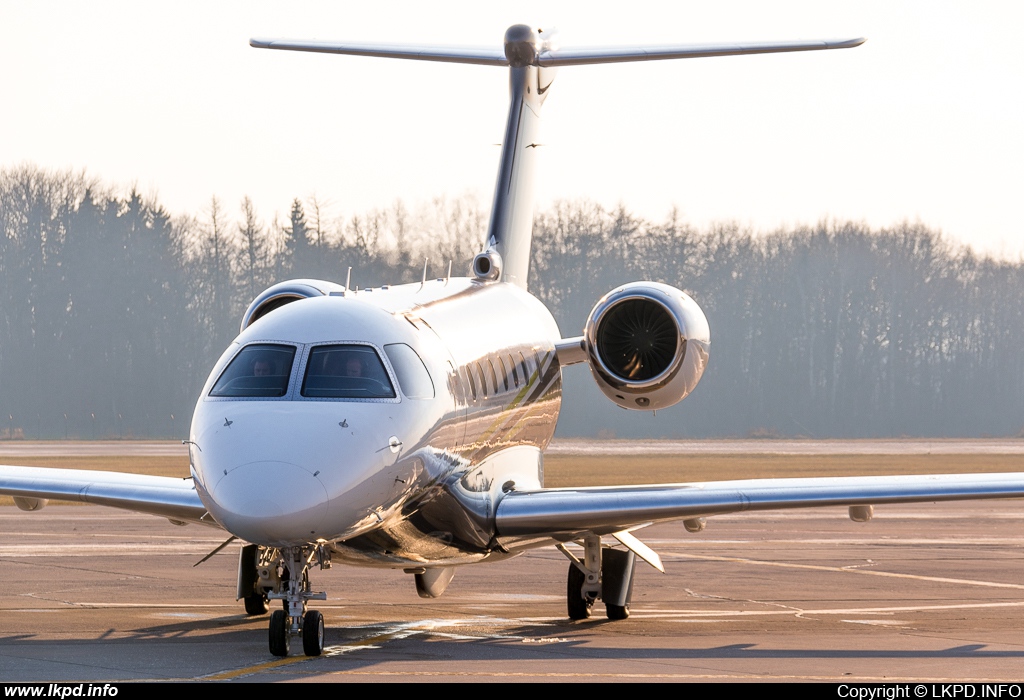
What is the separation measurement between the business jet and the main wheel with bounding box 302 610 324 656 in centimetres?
1

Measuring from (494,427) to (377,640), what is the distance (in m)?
2.54

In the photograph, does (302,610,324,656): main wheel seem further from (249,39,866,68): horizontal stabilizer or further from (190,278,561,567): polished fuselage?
Result: (249,39,866,68): horizontal stabilizer

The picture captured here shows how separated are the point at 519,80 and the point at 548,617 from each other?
7.86 metres

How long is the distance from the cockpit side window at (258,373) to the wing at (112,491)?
6.49ft

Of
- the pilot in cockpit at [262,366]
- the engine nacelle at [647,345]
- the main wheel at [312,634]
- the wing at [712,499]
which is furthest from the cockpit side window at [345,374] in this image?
the engine nacelle at [647,345]

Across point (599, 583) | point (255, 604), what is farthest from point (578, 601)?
point (255, 604)

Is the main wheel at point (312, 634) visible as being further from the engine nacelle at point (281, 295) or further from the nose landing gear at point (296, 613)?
the engine nacelle at point (281, 295)

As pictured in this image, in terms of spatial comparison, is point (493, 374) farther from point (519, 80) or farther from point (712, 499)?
point (519, 80)

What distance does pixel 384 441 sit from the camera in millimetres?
11312

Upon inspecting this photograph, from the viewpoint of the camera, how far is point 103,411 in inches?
3046

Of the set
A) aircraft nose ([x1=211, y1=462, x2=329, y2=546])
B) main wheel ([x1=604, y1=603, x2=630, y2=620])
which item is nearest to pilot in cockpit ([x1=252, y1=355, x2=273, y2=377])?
aircraft nose ([x1=211, y1=462, x2=329, y2=546])

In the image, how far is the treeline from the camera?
254ft
